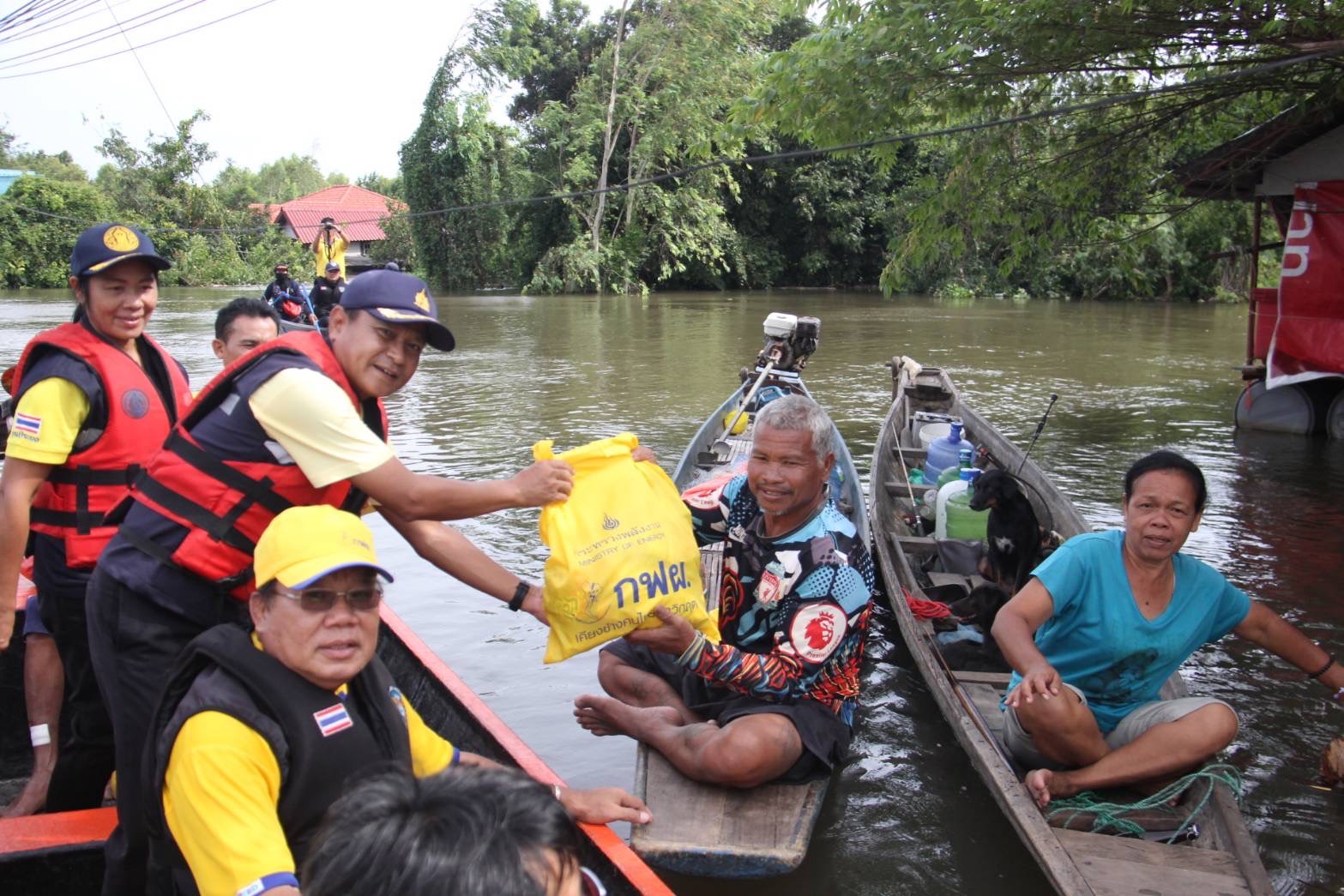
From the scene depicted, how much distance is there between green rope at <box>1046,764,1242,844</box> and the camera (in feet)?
10.9

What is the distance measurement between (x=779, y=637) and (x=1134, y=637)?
1203 millimetres

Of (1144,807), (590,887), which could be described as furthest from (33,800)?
(1144,807)

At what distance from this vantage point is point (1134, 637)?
345 cm

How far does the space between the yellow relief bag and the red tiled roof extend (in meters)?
44.0

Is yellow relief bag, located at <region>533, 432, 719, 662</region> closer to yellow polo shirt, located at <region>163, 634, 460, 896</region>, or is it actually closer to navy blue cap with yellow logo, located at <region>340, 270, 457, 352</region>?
navy blue cap with yellow logo, located at <region>340, 270, 457, 352</region>

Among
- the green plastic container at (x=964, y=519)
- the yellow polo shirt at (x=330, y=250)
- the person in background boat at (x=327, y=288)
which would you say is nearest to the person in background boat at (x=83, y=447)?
the green plastic container at (x=964, y=519)

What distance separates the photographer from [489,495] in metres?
2.60

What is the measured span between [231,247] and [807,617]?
140 ft

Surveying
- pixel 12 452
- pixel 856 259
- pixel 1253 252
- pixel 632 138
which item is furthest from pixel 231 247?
pixel 12 452

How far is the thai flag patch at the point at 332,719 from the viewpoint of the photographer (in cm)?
200

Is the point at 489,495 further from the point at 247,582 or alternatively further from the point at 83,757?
the point at 83,757

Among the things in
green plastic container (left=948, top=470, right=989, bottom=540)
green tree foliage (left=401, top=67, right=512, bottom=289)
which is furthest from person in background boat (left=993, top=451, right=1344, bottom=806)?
green tree foliage (left=401, top=67, right=512, bottom=289)

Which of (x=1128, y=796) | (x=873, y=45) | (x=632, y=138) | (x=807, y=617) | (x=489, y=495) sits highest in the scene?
(x=632, y=138)

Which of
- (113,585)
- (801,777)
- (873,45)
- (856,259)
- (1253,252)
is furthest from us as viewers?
(856,259)
